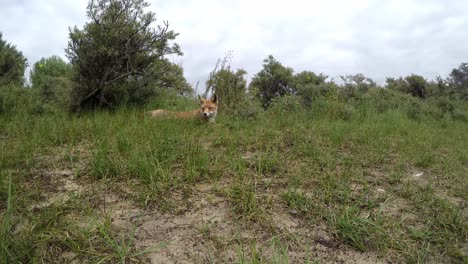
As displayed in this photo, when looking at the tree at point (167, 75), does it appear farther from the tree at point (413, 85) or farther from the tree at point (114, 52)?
the tree at point (413, 85)

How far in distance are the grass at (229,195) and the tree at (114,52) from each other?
186 centimetres

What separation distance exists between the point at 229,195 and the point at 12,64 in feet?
29.0

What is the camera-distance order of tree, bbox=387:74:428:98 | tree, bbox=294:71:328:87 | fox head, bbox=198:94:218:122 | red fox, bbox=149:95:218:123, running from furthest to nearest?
1. tree, bbox=387:74:428:98
2. tree, bbox=294:71:328:87
3. fox head, bbox=198:94:218:122
4. red fox, bbox=149:95:218:123

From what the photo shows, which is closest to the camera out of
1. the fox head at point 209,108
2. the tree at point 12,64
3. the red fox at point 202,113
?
the red fox at point 202,113

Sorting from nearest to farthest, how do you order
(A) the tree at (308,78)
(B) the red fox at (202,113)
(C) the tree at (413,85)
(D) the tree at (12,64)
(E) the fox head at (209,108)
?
(B) the red fox at (202,113)
(E) the fox head at (209,108)
(D) the tree at (12,64)
(A) the tree at (308,78)
(C) the tree at (413,85)

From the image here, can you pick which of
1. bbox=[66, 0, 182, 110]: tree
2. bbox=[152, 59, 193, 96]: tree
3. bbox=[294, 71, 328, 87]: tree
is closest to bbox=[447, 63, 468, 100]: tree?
bbox=[294, 71, 328, 87]: tree

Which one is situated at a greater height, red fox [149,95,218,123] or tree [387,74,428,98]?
tree [387,74,428,98]

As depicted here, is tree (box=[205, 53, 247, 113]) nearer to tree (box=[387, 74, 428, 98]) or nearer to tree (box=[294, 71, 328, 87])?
tree (box=[294, 71, 328, 87])

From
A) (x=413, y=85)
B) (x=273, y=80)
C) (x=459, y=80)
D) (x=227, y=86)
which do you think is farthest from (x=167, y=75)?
(x=459, y=80)

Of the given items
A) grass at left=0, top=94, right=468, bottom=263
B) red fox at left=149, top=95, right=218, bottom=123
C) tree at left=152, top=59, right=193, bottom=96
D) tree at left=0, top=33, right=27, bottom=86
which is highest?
tree at left=0, top=33, right=27, bottom=86

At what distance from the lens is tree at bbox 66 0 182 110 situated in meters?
5.37

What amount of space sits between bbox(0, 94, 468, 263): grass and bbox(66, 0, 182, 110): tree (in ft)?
6.09

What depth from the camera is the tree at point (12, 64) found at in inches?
318

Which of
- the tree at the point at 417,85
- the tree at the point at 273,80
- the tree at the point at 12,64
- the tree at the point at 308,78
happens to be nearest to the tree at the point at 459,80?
the tree at the point at 417,85
